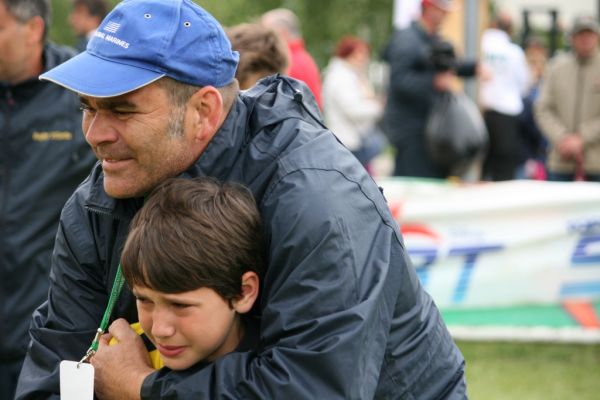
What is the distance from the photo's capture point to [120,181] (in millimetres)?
2660

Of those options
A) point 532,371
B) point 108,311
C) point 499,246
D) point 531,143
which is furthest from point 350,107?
point 108,311

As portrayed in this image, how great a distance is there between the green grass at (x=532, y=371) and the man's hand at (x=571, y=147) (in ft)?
6.80

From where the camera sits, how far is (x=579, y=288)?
23.9ft

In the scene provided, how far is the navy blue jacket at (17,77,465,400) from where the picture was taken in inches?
93.0

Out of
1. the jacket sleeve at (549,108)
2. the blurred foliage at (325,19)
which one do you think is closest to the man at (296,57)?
the jacket sleeve at (549,108)

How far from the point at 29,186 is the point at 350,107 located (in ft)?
26.0

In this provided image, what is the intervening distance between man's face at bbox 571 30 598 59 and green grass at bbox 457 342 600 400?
3086 mm

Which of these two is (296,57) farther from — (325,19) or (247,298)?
(325,19)

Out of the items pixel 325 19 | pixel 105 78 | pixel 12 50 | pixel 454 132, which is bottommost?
pixel 325 19

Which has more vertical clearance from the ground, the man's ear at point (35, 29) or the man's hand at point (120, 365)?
the man's ear at point (35, 29)

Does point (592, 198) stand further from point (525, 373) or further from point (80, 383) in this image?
point (80, 383)

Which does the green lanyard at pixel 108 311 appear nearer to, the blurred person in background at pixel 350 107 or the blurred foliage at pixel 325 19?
the blurred person in background at pixel 350 107

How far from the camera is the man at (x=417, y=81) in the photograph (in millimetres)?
8828

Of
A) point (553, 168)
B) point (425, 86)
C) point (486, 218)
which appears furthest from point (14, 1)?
point (553, 168)
